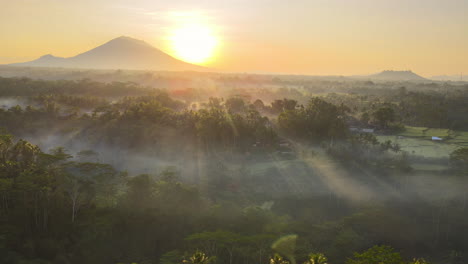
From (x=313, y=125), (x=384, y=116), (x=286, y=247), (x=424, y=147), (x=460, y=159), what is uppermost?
(x=384, y=116)

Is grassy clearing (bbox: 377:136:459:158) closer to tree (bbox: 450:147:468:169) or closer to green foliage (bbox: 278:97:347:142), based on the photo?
tree (bbox: 450:147:468:169)

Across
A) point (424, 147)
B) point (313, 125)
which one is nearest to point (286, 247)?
point (313, 125)

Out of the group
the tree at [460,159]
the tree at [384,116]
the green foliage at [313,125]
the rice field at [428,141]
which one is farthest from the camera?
the tree at [384,116]

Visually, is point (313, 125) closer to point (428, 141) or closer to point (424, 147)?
point (424, 147)

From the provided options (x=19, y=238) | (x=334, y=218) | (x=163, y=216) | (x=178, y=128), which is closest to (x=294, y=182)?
(x=334, y=218)

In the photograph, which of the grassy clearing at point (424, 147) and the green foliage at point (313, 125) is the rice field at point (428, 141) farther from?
the green foliage at point (313, 125)

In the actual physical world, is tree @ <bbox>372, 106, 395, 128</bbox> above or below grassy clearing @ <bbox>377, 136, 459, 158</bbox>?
above

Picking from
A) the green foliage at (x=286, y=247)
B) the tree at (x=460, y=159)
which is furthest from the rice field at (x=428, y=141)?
the green foliage at (x=286, y=247)

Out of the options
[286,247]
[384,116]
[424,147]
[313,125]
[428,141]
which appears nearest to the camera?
[286,247]

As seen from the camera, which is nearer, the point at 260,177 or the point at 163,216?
the point at 163,216

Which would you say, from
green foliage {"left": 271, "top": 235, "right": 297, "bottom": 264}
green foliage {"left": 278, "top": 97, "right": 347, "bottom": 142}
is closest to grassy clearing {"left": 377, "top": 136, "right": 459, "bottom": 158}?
green foliage {"left": 278, "top": 97, "right": 347, "bottom": 142}

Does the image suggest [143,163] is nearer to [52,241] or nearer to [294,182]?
[294,182]
